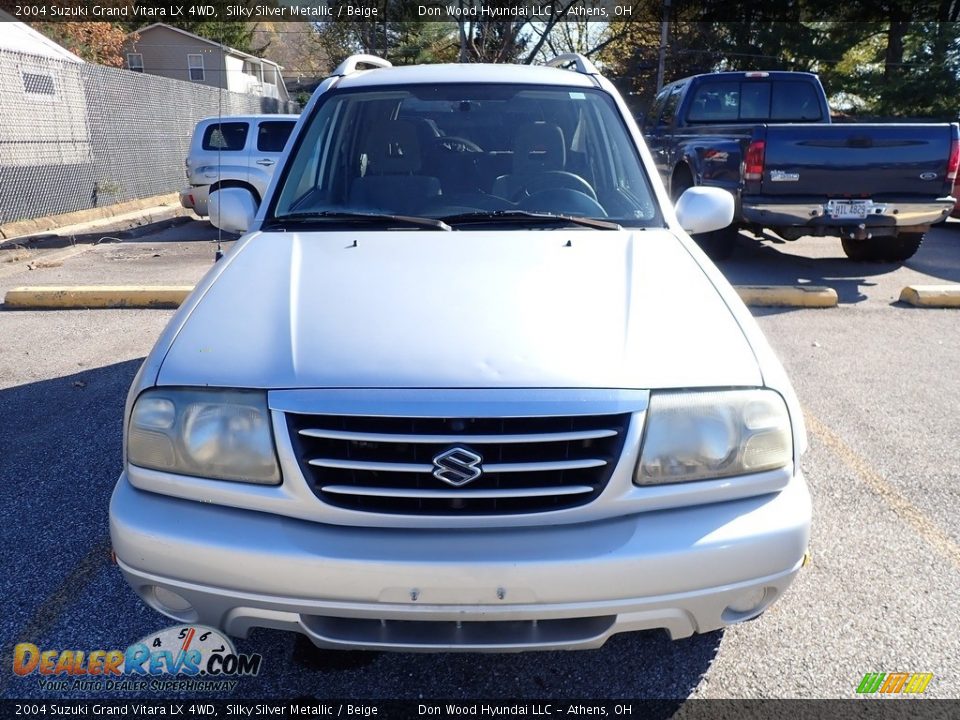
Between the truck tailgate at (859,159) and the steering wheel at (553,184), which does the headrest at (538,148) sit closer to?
the steering wheel at (553,184)

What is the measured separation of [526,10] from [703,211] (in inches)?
1180

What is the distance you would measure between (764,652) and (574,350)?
1.20 m

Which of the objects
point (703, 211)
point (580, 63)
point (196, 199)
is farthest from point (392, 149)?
point (196, 199)

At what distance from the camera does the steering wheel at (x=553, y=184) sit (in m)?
3.21

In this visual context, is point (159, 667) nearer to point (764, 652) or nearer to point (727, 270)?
point (764, 652)

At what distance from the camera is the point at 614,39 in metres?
33.4

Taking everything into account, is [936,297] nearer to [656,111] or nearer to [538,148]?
[538,148]

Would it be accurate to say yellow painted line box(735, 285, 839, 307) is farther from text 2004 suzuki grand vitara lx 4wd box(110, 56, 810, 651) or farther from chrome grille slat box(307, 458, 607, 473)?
chrome grille slat box(307, 458, 607, 473)

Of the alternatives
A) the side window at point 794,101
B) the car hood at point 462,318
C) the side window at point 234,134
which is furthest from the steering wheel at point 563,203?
the side window at point 234,134

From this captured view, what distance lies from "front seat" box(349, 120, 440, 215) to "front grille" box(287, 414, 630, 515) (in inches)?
57.0

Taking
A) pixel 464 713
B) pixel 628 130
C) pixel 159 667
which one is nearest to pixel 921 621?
pixel 464 713

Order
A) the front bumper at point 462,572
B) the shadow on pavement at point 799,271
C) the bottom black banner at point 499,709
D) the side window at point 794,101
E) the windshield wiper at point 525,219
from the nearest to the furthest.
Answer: the front bumper at point 462,572 → the bottom black banner at point 499,709 → the windshield wiper at point 525,219 → the shadow on pavement at point 799,271 → the side window at point 794,101

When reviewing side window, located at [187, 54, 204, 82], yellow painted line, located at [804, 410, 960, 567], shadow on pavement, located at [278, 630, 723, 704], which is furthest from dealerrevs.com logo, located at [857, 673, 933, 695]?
side window, located at [187, 54, 204, 82]

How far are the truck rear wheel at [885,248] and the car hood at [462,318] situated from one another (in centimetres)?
689
